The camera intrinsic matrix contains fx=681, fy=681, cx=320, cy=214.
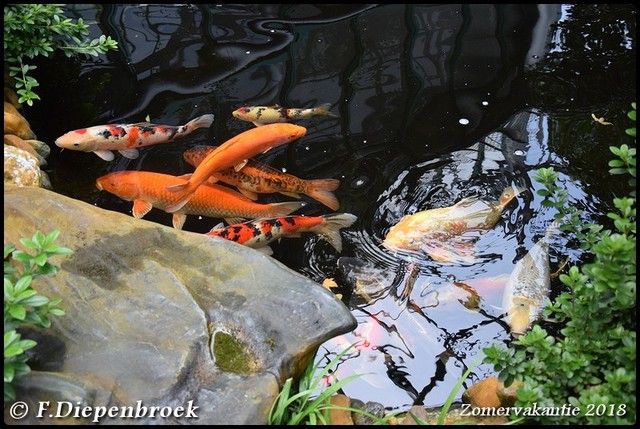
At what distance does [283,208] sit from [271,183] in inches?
9.5

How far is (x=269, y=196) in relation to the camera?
199 inches

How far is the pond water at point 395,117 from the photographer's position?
4.17 meters

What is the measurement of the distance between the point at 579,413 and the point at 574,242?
1777 millimetres

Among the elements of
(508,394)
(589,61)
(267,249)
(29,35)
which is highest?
(29,35)

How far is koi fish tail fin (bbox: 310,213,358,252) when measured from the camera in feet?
15.3

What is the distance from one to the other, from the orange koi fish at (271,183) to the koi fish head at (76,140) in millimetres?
959

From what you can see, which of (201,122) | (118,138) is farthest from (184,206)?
(201,122)

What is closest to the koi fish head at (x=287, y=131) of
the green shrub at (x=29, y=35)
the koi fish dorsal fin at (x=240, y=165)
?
the koi fish dorsal fin at (x=240, y=165)

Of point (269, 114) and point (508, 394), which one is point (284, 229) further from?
point (508, 394)

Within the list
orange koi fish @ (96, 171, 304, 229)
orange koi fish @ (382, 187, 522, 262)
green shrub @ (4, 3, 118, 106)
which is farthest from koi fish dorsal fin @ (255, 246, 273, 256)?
green shrub @ (4, 3, 118, 106)
